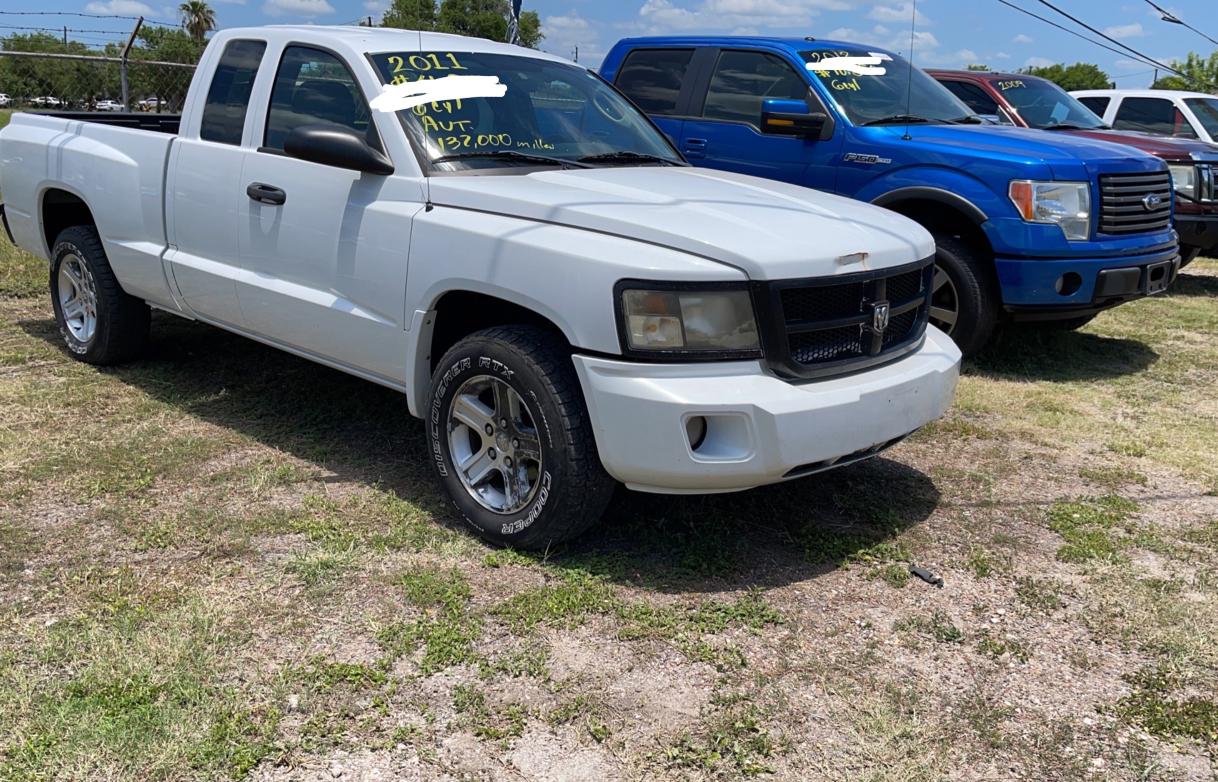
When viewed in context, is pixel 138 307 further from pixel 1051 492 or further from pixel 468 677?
pixel 1051 492

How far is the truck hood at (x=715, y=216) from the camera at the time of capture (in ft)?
11.6

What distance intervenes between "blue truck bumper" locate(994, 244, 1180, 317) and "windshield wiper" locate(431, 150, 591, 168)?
10.2ft

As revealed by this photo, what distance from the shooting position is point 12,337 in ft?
22.4

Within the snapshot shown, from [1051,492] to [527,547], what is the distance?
2.36 m

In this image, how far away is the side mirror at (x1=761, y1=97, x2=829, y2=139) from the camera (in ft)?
21.9

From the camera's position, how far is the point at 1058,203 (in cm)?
634

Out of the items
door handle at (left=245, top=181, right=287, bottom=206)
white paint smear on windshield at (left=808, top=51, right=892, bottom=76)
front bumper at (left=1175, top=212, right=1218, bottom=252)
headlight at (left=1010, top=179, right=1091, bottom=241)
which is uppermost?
white paint smear on windshield at (left=808, top=51, right=892, bottom=76)

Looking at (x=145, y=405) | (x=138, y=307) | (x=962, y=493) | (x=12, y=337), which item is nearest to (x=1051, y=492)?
(x=962, y=493)

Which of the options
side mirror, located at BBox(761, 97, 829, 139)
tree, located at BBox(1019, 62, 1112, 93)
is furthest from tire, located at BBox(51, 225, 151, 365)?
tree, located at BBox(1019, 62, 1112, 93)

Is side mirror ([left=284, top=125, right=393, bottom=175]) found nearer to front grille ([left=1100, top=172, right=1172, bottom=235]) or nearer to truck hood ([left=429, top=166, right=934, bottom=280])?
truck hood ([left=429, top=166, right=934, bottom=280])

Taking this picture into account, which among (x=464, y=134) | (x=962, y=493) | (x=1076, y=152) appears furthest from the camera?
(x=1076, y=152)

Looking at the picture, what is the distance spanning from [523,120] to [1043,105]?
6763 millimetres

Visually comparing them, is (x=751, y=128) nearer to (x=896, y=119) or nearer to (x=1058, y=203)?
(x=896, y=119)

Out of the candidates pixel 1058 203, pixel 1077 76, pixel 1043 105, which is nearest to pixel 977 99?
pixel 1043 105
